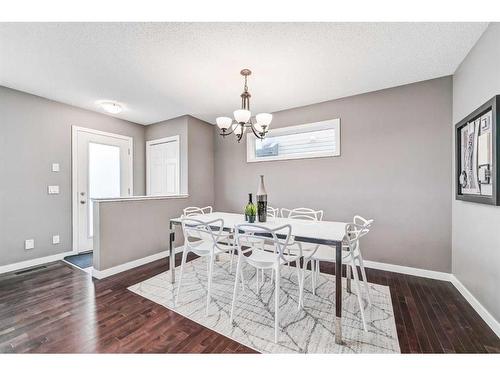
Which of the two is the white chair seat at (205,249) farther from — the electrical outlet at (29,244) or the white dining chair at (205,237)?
the electrical outlet at (29,244)

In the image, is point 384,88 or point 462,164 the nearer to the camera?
point 462,164

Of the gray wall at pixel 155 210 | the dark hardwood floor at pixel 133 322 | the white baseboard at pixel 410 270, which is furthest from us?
the gray wall at pixel 155 210

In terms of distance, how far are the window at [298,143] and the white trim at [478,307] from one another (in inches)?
79.6

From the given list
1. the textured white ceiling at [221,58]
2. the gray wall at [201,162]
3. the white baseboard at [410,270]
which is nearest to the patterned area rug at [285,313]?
the white baseboard at [410,270]

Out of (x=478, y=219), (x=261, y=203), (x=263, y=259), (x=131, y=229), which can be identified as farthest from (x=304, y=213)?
(x=131, y=229)

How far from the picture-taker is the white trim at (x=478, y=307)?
169 cm

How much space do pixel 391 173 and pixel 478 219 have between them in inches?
41.8

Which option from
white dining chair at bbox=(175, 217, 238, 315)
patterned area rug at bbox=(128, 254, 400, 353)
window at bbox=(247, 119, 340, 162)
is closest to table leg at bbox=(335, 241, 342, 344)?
patterned area rug at bbox=(128, 254, 400, 353)

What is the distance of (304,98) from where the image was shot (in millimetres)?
3256

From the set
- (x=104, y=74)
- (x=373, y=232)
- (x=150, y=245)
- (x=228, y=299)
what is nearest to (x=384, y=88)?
(x=373, y=232)

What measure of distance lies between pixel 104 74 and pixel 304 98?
2.59 meters

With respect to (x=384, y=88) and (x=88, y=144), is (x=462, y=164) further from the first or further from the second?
(x=88, y=144)

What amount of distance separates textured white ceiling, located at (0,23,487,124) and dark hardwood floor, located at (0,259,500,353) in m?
2.42

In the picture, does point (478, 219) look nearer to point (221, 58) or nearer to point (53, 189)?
point (221, 58)
